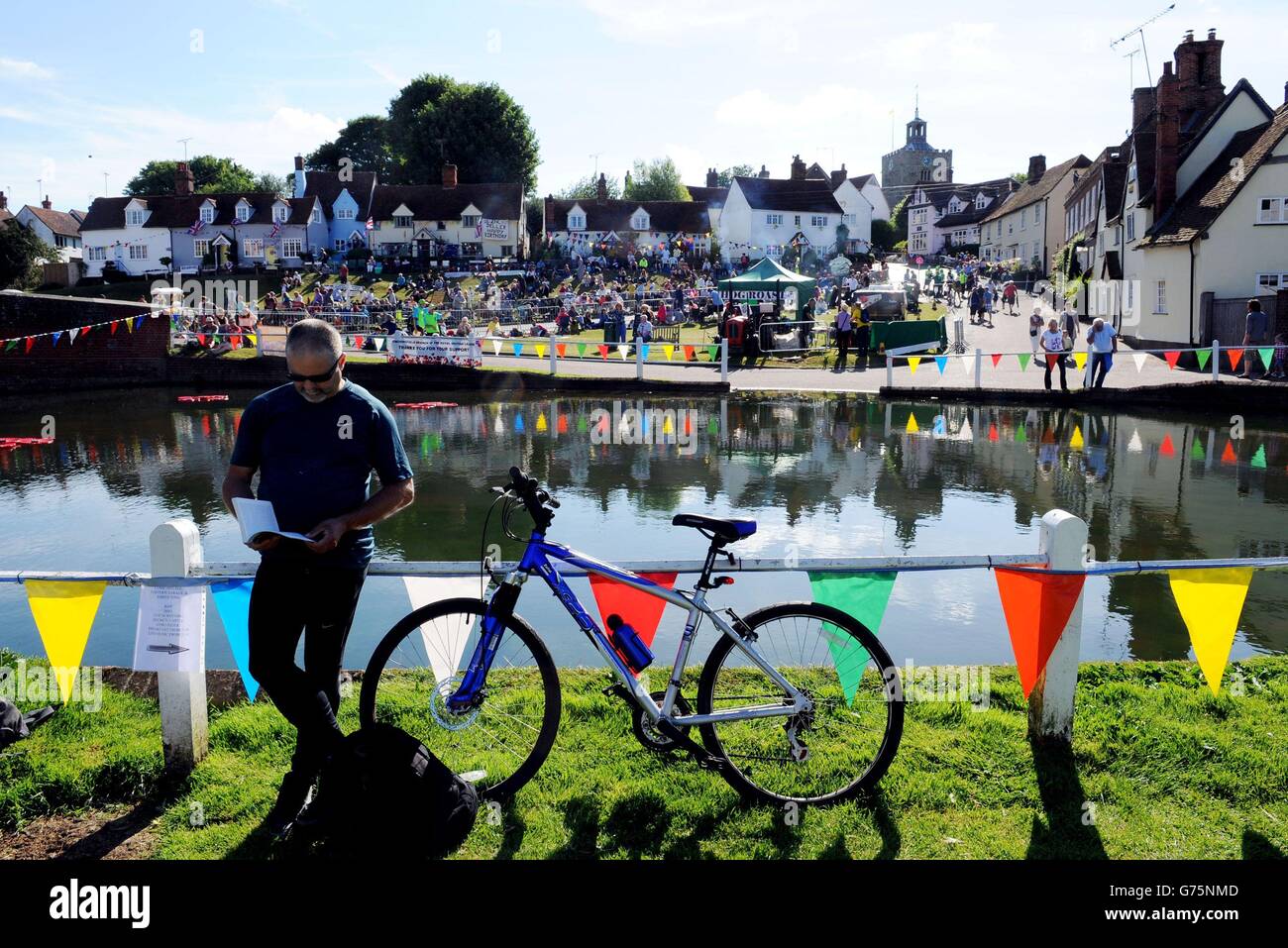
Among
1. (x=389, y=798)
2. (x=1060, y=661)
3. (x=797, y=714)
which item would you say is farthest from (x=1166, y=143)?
(x=389, y=798)

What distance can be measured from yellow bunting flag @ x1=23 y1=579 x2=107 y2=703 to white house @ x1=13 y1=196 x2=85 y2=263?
322ft

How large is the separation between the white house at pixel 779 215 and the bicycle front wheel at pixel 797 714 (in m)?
73.6

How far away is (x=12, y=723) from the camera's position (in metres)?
4.79

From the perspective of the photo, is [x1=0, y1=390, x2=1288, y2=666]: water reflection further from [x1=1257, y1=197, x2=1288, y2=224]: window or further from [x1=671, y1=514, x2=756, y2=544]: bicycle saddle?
[x1=1257, y1=197, x2=1288, y2=224]: window

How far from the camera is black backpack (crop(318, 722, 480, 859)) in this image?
3689 millimetres

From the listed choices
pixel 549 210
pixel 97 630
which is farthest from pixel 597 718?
pixel 549 210

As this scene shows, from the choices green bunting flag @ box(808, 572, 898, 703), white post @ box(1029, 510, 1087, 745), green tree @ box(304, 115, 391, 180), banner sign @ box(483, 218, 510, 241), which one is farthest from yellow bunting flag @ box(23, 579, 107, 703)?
green tree @ box(304, 115, 391, 180)

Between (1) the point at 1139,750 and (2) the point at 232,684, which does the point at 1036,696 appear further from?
(2) the point at 232,684

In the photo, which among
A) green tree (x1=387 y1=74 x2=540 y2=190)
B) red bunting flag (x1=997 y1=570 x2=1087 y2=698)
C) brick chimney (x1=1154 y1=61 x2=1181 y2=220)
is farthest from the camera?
green tree (x1=387 y1=74 x2=540 y2=190)

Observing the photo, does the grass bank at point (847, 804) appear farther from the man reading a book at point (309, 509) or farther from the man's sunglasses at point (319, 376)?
the man's sunglasses at point (319, 376)

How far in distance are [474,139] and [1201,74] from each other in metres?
64.7

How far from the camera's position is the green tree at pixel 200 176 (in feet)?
330

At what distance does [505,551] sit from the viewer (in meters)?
9.77

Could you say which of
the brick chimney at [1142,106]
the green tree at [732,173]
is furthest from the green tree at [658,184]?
the brick chimney at [1142,106]
